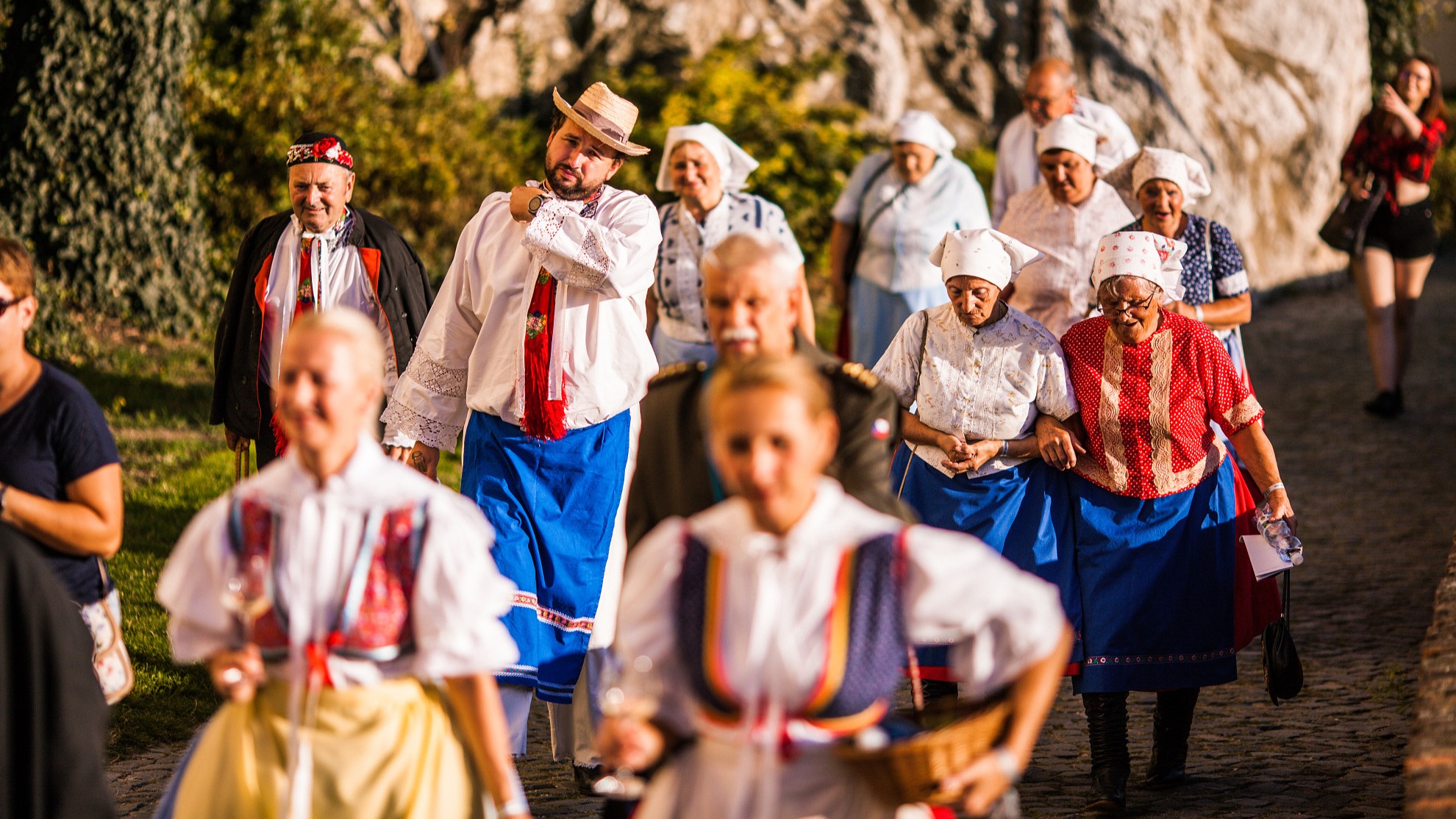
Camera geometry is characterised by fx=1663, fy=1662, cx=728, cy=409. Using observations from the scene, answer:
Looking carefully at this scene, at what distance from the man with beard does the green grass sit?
1.67 metres

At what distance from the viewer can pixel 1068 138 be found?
712cm

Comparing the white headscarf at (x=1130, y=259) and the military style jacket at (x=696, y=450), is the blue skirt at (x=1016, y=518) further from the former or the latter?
the military style jacket at (x=696, y=450)

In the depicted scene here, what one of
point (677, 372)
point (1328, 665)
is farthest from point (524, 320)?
point (1328, 665)

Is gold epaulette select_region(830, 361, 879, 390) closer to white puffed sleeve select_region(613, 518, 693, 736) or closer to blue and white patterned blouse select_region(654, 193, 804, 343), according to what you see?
white puffed sleeve select_region(613, 518, 693, 736)

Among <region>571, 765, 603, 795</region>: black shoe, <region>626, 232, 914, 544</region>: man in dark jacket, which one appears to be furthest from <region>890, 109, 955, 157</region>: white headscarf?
<region>626, 232, 914, 544</region>: man in dark jacket

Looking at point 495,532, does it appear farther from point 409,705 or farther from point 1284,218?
point 1284,218

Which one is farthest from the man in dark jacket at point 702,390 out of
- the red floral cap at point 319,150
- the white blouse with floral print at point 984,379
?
the red floral cap at point 319,150

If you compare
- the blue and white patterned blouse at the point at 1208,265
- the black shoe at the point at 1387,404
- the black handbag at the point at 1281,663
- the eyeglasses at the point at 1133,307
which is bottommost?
the black handbag at the point at 1281,663

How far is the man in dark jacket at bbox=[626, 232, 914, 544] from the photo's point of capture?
138 inches

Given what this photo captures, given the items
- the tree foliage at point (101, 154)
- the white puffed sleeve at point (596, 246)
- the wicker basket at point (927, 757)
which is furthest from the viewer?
the tree foliage at point (101, 154)

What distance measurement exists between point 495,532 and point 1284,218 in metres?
13.9

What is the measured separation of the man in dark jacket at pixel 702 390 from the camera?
138 inches

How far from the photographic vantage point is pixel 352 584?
10.4 feet

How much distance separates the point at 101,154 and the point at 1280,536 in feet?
30.1
